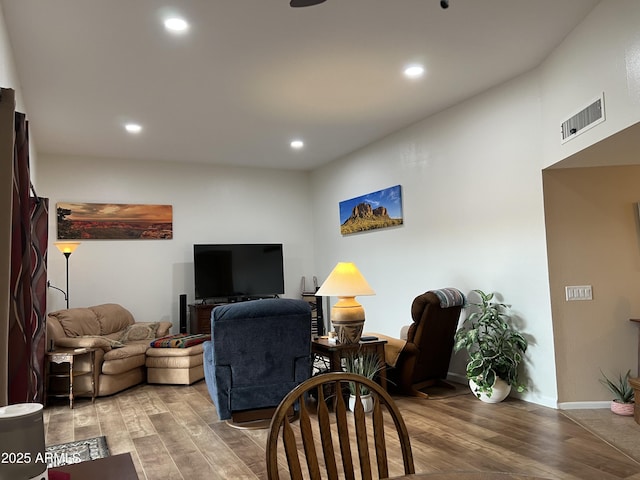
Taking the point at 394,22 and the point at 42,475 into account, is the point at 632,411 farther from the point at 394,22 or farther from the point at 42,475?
the point at 42,475

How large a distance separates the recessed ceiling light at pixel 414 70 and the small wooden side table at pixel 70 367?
159 inches

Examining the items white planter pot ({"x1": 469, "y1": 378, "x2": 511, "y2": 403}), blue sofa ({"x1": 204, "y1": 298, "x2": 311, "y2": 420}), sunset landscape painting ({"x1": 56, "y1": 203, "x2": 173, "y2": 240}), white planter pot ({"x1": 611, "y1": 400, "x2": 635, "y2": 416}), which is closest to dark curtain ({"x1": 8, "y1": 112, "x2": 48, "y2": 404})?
blue sofa ({"x1": 204, "y1": 298, "x2": 311, "y2": 420})

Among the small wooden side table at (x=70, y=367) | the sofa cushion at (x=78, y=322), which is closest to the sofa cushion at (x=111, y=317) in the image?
the sofa cushion at (x=78, y=322)

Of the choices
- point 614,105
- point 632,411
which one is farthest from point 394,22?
point 632,411

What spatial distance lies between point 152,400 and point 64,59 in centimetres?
323

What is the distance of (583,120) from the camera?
11.7 ft

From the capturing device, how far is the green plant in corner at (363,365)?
426cm

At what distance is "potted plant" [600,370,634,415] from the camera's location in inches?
155

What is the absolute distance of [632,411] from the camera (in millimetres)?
3900

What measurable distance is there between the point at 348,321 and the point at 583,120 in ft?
7.88

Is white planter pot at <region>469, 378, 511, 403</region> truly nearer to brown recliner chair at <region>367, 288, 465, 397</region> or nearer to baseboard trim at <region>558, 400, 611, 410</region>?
baseboard trim at <region>558, 400, 611, 410</region>

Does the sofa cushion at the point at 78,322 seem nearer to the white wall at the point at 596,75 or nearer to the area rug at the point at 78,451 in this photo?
the area rug at the point at 78,451

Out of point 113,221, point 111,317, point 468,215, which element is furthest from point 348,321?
point 113,221

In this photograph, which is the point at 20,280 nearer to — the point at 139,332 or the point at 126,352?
the point at 126,352
